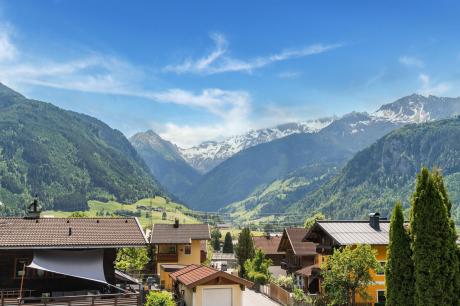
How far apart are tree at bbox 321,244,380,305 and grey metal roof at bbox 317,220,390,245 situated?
6.89 meters

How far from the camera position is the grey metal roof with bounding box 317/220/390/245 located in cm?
4838

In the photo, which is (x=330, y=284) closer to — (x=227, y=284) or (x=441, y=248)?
(x=227, y=284)

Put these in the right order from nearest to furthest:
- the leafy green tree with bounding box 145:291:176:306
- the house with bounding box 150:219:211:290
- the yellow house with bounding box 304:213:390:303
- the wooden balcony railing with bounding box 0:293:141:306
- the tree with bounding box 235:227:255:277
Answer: the wooden balcony railing with bounding box 0:293:141:306 < the leafy green tree with bounding box 145:291:176:306 < the yellow house with bounding box 304:213:390:303 < the house with bounding box 150:219:211:290 < the tree with bounding box 235:227:255:277

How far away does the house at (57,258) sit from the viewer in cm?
3212

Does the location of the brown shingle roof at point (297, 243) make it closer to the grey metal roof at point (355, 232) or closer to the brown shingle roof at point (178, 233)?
the brown shingle roof at point (178, 233)

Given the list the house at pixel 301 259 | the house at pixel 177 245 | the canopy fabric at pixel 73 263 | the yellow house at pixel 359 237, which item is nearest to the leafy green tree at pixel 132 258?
the house at pixel 177 245

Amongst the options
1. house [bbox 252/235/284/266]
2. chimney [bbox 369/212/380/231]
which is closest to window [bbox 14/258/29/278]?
chimney [bbox 369/212/380/231]

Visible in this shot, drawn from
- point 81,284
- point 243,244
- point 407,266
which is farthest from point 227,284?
point 243,244

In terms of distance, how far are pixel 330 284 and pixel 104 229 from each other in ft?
62.8

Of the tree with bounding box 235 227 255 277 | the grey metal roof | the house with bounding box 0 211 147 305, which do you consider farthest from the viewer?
the tree with bounding box 235 227 255 277

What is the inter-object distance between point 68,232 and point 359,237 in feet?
92.3

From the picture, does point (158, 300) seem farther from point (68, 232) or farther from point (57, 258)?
point (68, 232)

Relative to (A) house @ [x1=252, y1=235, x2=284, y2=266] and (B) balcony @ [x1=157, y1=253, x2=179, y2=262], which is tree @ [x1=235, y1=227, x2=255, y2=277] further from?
(A) house @ [x1=252, y1=235, x2=284, y2=266]

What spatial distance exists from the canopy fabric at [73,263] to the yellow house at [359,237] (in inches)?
956
